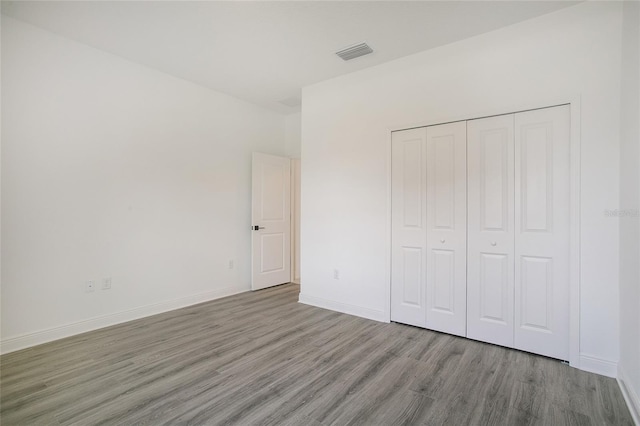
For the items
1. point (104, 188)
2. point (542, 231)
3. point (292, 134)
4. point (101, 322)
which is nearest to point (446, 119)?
point (542, 231)

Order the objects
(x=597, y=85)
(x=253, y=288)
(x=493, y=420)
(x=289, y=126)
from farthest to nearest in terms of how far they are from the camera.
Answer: (x=289, y=126)
(x=253, y=288)
(x=597, y=85)
(x=493, y=420)

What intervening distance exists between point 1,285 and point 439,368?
3.75m

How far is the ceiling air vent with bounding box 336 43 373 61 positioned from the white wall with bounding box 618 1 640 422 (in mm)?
1971

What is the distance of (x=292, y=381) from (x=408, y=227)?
1.91m

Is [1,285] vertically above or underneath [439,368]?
above

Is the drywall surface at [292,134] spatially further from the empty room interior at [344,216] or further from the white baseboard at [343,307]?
the white baseboard at [343,307]

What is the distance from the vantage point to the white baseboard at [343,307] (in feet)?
11.6

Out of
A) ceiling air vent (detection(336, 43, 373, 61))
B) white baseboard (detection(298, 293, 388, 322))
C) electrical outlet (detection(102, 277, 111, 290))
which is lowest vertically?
white baseboard (detection(298, 293, 388, 322))

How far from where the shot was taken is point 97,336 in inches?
120

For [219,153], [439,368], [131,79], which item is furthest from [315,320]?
[131,79]

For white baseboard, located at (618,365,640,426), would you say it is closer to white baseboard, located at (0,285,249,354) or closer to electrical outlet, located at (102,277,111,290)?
white baseboard, located at (0,285,249,354)

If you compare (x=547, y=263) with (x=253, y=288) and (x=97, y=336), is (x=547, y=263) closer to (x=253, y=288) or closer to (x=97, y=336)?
(x=253, y=288)

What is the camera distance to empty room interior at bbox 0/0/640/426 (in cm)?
211

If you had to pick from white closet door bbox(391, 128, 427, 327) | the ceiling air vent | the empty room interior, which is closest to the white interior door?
the empty room interior
